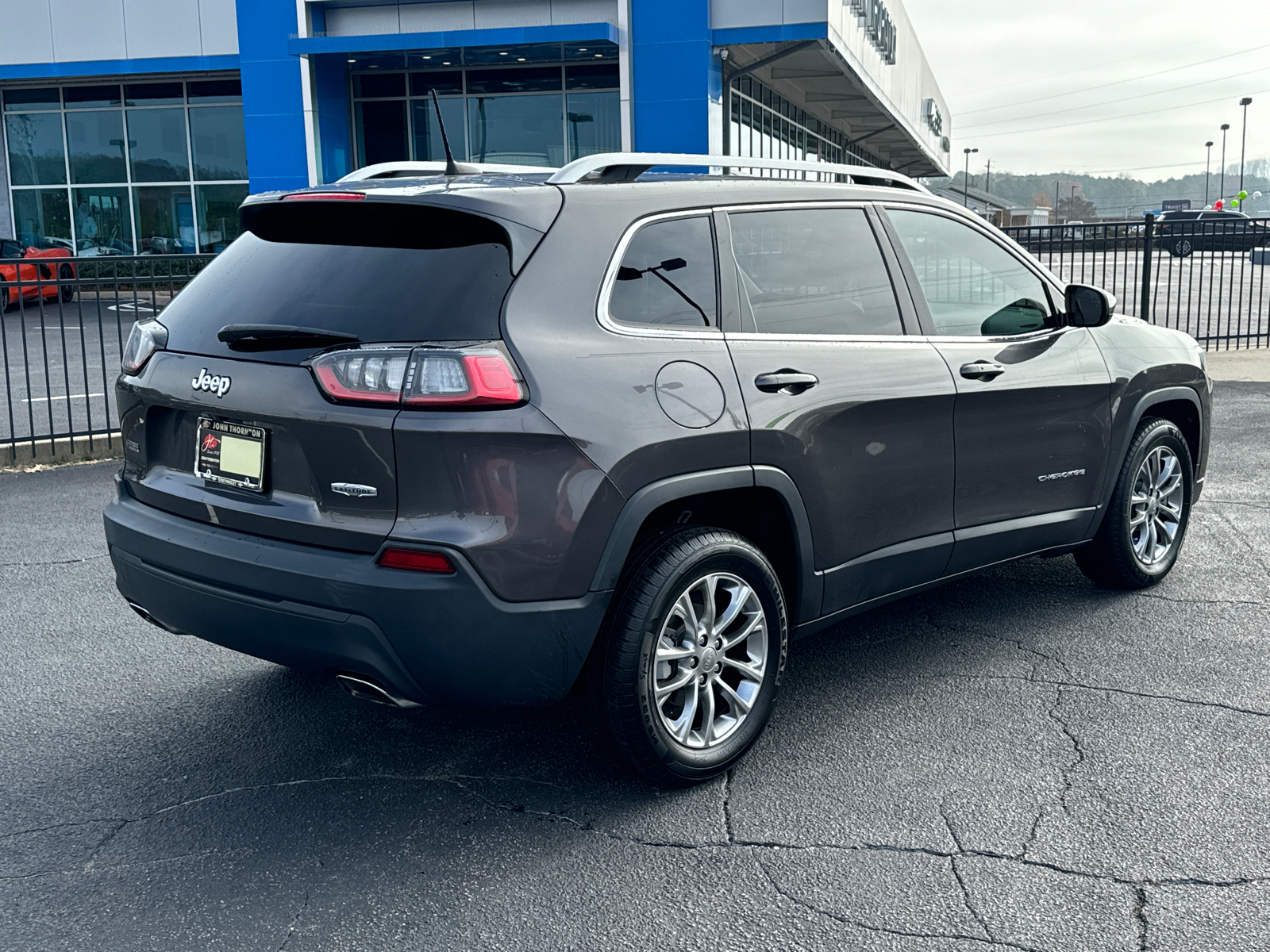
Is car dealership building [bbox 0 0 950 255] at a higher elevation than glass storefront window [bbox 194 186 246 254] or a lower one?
higher

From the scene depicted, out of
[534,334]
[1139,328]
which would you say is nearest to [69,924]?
[534,334]

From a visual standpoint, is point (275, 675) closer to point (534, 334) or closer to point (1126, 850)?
point (534, 334)

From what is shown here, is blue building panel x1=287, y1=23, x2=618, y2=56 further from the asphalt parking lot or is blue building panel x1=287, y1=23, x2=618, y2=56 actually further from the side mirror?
the asphalt parking lot

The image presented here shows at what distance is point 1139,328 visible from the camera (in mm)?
5180

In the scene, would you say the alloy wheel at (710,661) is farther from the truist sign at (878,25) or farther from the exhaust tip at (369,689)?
the truist sign at (878,25)

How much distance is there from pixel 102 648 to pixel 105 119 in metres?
28.2

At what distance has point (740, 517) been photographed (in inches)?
148

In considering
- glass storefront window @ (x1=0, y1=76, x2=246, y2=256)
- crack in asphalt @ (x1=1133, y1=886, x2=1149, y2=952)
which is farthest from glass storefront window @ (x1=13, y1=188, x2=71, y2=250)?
crack in asphalt @ (x1=1133, y1=886, x2=1149, y2=952)

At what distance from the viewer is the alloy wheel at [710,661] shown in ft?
11.3

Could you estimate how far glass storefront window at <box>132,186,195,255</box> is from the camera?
28.8 meters

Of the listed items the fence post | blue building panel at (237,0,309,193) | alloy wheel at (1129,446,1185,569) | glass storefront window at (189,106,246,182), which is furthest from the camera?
glass storefront window at (189,106,246,182)

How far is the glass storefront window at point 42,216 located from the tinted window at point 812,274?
29.8 meters

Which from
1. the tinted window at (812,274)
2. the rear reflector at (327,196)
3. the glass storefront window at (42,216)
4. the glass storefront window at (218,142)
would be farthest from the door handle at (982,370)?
the glass storefront window at (42,216)

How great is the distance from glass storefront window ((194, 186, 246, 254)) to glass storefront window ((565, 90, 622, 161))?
936 centimetres
